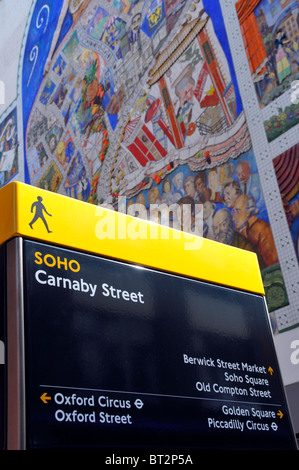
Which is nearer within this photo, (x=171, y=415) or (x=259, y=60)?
(x=171, y=415)

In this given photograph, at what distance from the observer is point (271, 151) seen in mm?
8062

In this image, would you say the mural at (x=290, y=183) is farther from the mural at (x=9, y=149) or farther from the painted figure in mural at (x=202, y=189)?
the mural at (x=9, y=149)

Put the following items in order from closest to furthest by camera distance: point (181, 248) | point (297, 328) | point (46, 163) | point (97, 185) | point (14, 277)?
point (14, 277) < point (181, 248) < point (297, 328) < point (97, 185) < point (46, 163)

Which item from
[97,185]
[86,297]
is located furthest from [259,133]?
[86,297]

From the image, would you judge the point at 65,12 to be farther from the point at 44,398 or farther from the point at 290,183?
the point at 44,398

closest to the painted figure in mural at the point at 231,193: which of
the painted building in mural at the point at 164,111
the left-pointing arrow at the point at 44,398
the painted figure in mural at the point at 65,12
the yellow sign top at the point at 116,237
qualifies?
the painted building in mural at the point at 164,111

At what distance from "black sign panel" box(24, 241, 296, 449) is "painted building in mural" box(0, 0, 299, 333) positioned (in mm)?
5152

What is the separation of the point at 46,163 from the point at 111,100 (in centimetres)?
262

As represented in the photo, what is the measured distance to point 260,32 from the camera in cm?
849

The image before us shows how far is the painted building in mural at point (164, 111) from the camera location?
8039 mm

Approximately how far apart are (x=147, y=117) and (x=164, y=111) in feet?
1.51

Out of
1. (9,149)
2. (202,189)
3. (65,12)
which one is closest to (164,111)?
(202,189)

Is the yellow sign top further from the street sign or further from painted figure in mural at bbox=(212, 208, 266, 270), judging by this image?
painted figure in mural at bbox=(212, 208, 266, 270)

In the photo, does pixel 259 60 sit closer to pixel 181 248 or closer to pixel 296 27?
pixel 296 27
